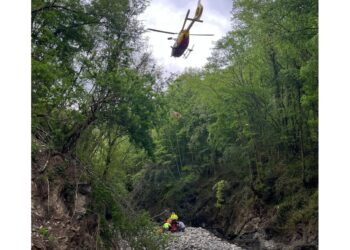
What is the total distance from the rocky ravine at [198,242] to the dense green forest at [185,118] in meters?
0.50

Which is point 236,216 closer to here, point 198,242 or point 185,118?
point 198,242

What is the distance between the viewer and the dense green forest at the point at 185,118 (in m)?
4.19

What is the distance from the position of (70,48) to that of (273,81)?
400 cm

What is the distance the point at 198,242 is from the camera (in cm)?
736

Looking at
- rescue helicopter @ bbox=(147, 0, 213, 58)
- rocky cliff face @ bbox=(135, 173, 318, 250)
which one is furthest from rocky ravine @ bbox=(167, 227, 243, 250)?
rescue helicopter @ bbox=(147, 0, 213, 58)

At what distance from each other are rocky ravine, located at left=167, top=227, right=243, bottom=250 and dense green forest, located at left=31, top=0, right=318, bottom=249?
0.50 metres

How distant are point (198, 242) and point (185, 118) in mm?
4177

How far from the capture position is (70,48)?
441 cm

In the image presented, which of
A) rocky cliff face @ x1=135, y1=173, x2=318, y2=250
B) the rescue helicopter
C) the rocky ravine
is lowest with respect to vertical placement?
the rocky ravine

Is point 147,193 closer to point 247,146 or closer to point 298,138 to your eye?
point 247,146

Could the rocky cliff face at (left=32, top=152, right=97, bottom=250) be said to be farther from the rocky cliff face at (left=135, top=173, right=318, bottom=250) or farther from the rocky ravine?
the rocky cliff face at (left=135, top=173, right=318, bottom=250)

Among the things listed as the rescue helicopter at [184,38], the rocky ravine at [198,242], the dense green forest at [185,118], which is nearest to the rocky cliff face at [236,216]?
the dense green forest at [185,118]

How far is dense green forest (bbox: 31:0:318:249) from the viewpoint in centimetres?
419
